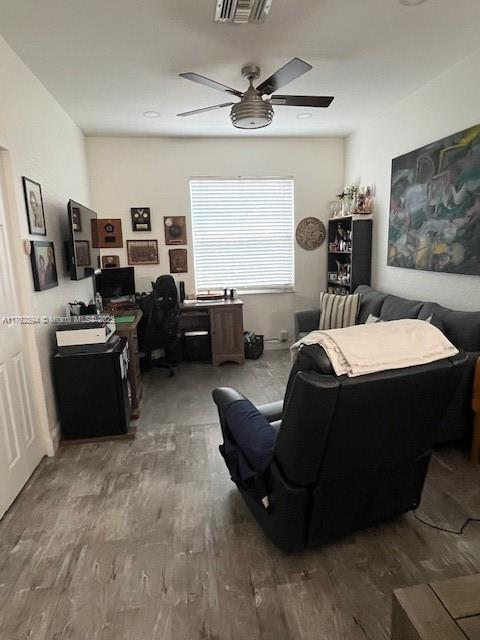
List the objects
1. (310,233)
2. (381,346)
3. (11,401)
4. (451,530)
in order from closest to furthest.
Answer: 1. (381,346)
2. (451,530)
3. (11,401)
4. (310,233)

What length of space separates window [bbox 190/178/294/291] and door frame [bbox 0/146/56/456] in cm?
278

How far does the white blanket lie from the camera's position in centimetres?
130

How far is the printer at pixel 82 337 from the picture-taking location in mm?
2818

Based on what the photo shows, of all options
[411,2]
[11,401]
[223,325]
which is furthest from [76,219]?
[411,2]

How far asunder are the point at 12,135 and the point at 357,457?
106 inches

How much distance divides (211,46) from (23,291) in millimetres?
2054

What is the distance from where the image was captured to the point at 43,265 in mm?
2730

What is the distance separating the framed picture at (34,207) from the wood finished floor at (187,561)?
5.46 feet

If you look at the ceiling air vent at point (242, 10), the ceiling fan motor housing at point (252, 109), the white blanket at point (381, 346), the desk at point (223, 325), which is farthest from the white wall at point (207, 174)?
the white blanket at point (381, 346)

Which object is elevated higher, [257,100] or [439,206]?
[257,100]

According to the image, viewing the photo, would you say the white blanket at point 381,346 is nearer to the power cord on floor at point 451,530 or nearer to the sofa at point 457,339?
the sofa at point 457,339

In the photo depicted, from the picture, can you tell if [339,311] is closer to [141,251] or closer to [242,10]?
[141,251]

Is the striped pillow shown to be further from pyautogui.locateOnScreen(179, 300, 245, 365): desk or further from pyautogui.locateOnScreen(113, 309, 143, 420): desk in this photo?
pyautogui.locateOnScreen(113, 309, 143, 420): desk

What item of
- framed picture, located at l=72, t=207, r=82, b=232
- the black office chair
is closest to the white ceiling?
framed picture, located at l=72, t=207, r=82, b=232
